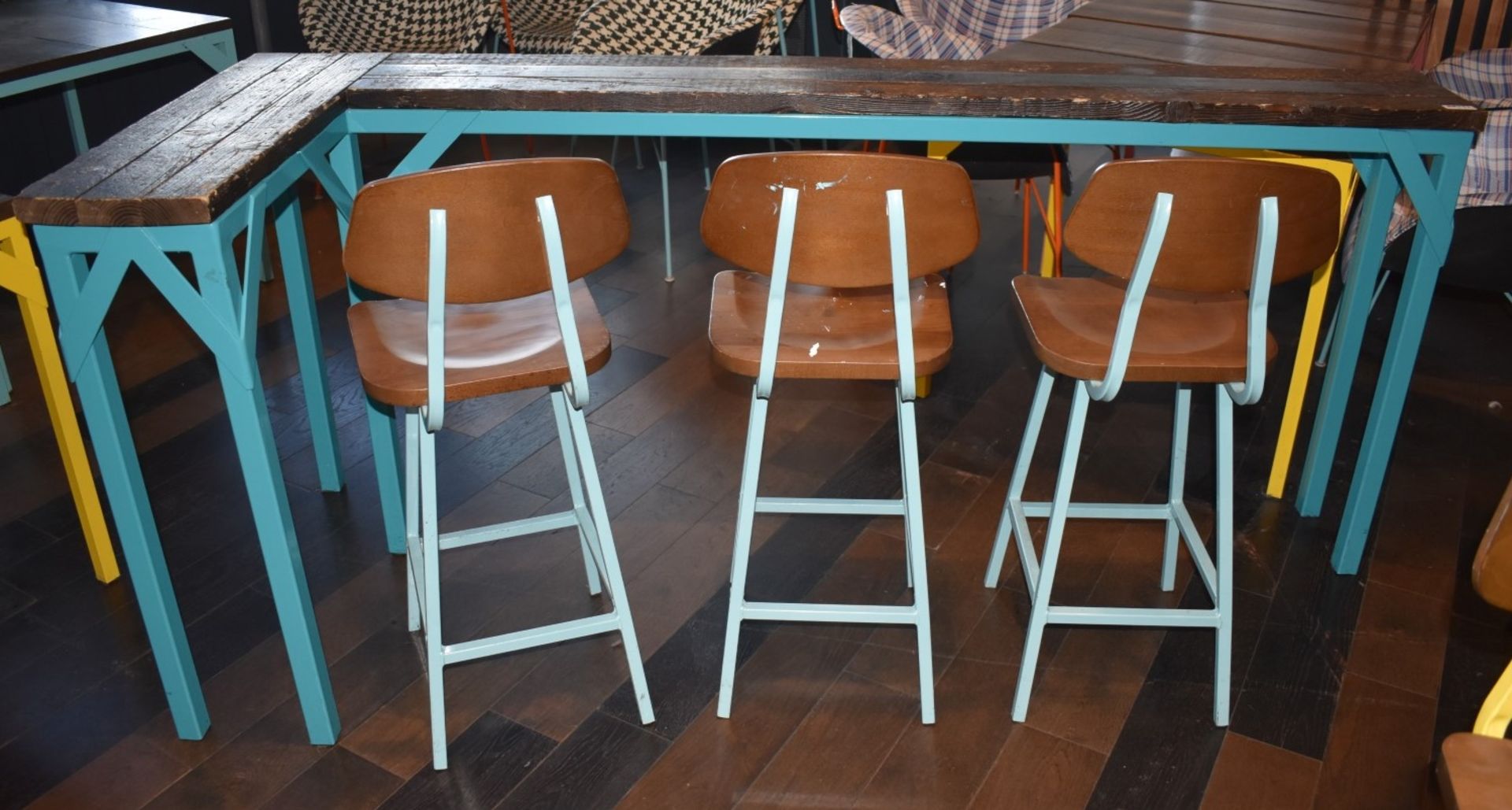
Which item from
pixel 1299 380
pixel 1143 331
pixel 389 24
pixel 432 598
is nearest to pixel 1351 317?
pixel 1299 380

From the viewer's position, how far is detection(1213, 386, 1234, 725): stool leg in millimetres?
2023

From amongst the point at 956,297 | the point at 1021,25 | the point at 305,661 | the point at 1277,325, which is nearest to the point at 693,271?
the point at 956,297

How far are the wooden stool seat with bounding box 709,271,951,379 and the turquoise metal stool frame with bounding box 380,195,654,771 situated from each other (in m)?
0.24

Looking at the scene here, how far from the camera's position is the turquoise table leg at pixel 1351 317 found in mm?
2305

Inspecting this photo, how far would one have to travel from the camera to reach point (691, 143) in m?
5.17

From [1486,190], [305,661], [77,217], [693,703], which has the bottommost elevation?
[693,703]

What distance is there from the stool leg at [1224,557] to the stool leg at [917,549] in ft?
1.54

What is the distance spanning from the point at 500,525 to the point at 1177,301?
4.05ft

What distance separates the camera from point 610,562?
80.1 inches

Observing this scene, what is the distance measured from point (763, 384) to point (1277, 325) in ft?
7.03

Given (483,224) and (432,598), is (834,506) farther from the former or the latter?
(483,224)

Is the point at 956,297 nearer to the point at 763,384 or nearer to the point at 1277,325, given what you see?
the point at 1277,325

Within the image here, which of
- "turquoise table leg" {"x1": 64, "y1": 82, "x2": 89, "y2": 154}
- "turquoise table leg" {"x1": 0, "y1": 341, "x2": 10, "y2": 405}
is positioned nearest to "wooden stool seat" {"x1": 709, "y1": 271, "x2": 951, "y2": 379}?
"turquoise table leg" {"x1": 0, "y1": 341, "x2": 10, "y2": 405}

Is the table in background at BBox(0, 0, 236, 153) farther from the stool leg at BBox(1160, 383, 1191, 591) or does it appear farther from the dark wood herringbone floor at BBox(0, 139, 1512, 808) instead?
the stool leg at BBox(1160, 383, 1191, 591)
